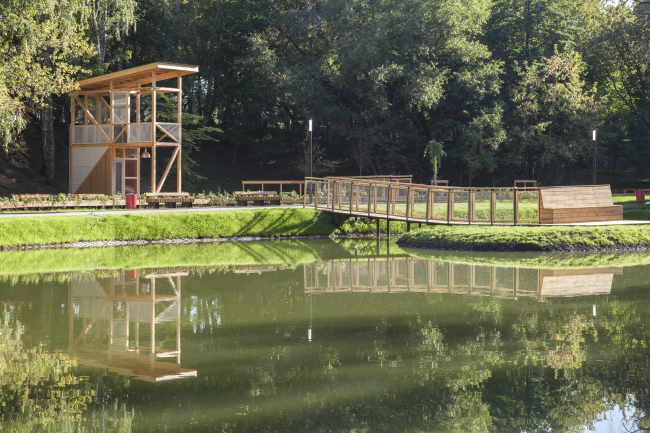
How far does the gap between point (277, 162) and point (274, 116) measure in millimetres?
4107

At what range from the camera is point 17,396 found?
21.4 feet

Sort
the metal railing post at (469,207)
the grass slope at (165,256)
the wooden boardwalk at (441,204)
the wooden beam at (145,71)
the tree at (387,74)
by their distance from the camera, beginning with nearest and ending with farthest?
the grass slope at (165,256)
the wooden boardwalk at (441,204)
the metal railing post at (469,207)
the wooden beam at (145,71)
the tree at (387,74)

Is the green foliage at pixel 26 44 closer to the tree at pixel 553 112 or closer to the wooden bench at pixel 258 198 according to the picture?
the wooden bench at pixel 258 198

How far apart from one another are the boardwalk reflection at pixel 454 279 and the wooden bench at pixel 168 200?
10.6 metres

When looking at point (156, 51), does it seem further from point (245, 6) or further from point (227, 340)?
point (227, 340)

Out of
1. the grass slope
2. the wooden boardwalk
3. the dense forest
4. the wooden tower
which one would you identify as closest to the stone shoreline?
the grass slope

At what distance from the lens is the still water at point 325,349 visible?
613 centimetres

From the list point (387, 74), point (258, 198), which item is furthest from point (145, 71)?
point (387, 74)

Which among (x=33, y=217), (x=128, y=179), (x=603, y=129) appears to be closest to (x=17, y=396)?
(x=33, y=217)

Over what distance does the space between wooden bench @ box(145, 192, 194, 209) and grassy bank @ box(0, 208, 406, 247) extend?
3134mm

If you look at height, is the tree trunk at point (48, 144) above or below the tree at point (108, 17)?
below

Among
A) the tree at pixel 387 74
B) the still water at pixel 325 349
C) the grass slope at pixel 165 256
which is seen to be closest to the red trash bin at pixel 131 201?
the grass slope at pixel 165 256

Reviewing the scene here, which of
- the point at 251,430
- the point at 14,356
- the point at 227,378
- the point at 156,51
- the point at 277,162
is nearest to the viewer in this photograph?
the point at 251,430

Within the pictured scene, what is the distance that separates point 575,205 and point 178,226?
12324mm
